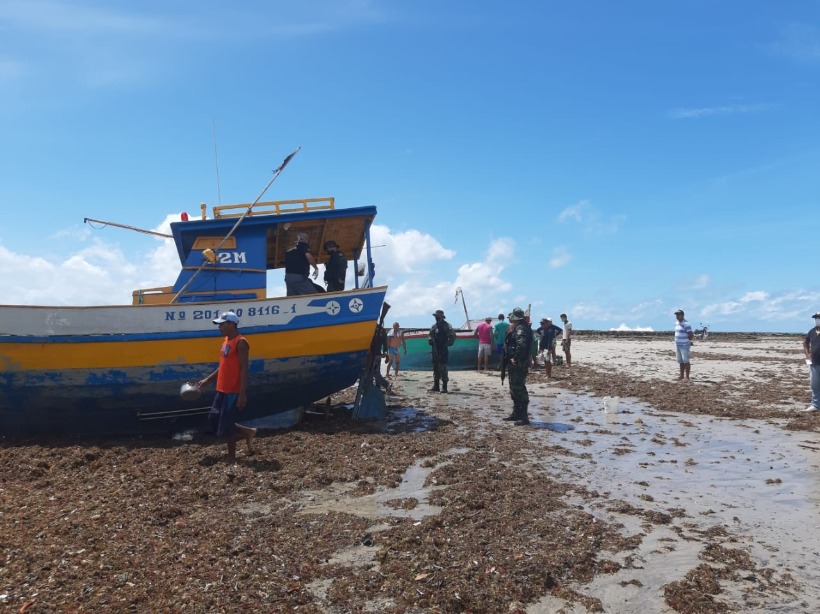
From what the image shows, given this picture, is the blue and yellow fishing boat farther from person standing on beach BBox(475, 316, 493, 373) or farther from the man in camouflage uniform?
person standing on beach BBox(475, 316, 493, 373)

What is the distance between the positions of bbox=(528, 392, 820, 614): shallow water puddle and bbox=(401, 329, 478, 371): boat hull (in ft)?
31.5

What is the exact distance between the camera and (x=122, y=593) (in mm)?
3701

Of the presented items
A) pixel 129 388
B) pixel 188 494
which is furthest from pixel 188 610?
pixel 129 388

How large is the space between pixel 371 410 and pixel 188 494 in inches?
188

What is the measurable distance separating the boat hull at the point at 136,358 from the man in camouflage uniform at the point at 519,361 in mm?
2909

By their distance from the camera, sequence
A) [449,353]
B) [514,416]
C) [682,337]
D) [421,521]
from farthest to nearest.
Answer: [449,353], [682,337], [514,416], [421,521]

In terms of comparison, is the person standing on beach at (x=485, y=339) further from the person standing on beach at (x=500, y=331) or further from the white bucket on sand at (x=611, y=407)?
the white bucket on sand at (x=611, y=407)

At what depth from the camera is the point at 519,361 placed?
1006 cm

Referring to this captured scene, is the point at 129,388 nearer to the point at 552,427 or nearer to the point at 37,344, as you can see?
the point at 37,344

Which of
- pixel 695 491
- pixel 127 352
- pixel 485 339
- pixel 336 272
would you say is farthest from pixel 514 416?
pixel 485 339

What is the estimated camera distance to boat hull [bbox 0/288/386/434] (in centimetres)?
849

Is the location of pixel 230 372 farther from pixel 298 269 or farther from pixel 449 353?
pixel 449 353

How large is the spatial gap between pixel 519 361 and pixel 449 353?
10.3 metres

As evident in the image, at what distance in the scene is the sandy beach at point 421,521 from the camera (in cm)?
373
